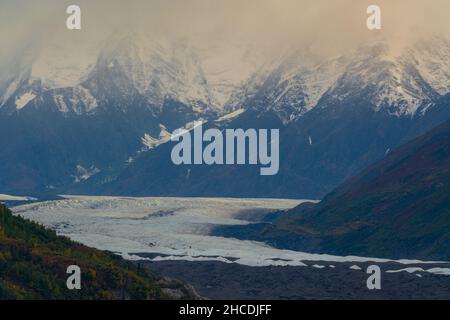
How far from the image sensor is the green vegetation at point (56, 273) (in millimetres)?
113062

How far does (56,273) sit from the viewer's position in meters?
118

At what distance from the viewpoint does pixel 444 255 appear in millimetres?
187375

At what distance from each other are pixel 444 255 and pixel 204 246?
101ft

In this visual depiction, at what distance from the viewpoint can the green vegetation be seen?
371 ft
